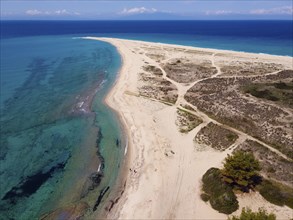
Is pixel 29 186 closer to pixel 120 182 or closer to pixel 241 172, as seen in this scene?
pixel 120 182

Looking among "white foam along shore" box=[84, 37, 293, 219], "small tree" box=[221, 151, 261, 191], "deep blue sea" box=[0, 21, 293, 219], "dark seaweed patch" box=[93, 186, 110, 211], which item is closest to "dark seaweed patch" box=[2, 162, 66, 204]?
"deep blue sea" box=[0, 21, 293, 219]

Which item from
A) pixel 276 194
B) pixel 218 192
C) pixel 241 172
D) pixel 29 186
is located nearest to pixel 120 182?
pixel 29 186

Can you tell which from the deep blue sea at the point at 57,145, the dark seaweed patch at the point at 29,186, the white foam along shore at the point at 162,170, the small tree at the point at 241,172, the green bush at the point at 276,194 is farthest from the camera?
the dark seaweed patch at the point at 29,186

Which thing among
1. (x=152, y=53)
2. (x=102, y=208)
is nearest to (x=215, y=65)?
(x=152, y=53)

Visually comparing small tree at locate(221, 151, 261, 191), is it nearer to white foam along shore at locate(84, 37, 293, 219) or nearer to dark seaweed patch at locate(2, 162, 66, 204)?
white foam along shore at locate(84, 37, 293, 219)

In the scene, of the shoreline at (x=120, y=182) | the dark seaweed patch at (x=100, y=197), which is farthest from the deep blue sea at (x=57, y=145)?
the shoreline at (x=120, y=182)

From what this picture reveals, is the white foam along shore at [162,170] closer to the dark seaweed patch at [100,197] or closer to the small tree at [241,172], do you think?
the small tree at [241,172]

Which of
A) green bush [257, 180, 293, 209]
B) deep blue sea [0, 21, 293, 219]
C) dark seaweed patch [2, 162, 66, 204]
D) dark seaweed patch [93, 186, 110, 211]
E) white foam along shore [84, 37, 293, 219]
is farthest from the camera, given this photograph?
dark seaweed patch [2, 162, 66, 204]
